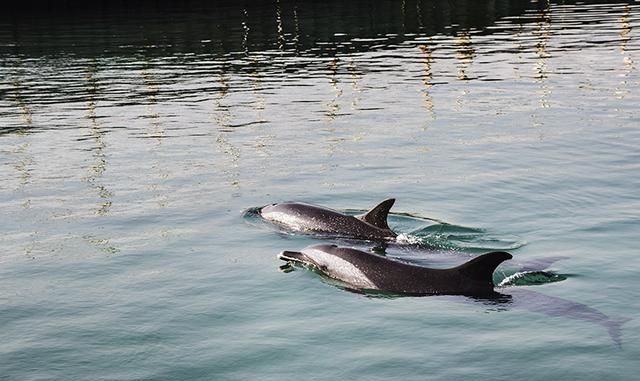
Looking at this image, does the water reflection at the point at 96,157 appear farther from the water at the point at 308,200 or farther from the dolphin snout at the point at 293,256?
the dolphin snout at the point at 293,256

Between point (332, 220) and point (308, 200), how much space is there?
9.40ft

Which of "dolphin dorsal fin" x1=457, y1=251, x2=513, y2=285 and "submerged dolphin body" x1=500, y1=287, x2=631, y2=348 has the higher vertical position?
"dolphin dorsal fin" x1=457, y1=251, x2=513, y2=285

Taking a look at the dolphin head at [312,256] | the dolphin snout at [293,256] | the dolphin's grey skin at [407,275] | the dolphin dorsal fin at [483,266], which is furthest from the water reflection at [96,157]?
the dolphin dorsal fin at [483,266]

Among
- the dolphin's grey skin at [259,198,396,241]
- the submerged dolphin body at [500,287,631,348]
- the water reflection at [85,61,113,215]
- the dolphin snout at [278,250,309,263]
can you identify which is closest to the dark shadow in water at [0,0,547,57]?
the water reflection at [85,61,113,215]

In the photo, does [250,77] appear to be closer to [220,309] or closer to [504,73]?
A: [504,73]

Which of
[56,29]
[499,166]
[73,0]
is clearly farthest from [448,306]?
[73,0]

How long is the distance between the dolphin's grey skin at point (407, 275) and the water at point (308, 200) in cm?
20

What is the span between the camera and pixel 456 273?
490 inches

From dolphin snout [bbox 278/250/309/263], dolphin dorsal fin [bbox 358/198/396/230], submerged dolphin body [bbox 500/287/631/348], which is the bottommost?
submerged dolphin body [bbox 500/287/631/348]

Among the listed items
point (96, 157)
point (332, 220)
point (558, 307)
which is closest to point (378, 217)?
point (332, 220)

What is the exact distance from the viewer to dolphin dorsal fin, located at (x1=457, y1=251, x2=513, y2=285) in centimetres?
1183

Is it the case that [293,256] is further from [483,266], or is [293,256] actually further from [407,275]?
[483,266]

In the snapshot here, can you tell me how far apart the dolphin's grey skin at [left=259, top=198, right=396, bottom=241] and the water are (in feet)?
1.28

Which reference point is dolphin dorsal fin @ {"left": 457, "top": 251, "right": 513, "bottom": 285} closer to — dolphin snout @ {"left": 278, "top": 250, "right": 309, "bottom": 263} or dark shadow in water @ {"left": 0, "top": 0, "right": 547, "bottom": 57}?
dolphin snout @ {"left": 278, "top": 250, "right": 309, "bottom": 263}
